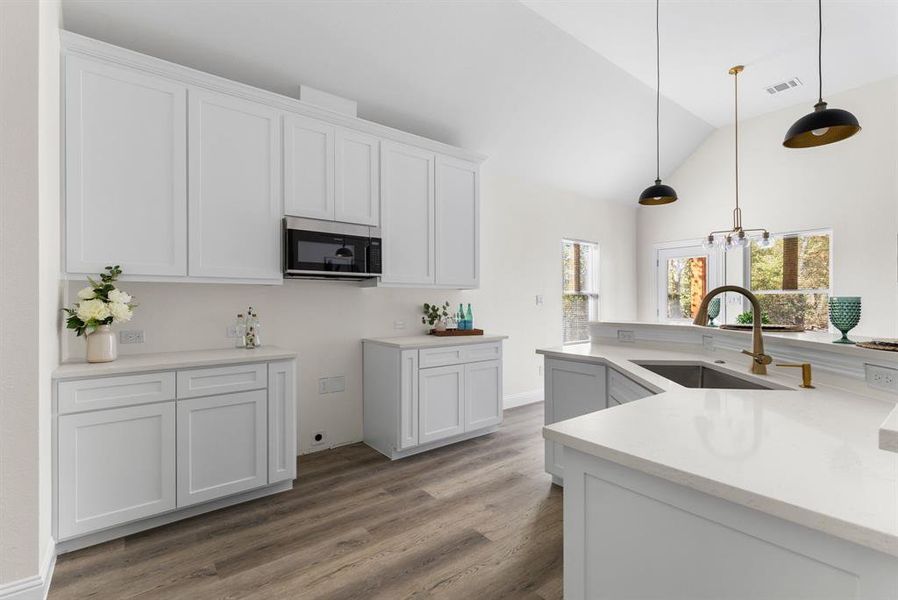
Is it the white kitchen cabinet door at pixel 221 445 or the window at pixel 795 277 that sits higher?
the window at pixel 795 277

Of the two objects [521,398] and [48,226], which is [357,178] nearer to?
[48,226]

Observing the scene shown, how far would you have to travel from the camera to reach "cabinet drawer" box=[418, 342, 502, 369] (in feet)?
11.4

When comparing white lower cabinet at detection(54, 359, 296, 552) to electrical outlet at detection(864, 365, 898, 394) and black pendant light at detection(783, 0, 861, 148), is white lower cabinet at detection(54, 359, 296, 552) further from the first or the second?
black pendant light at detection(783, 0, 861, 148)

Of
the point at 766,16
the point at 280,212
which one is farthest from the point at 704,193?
the point at 280,212

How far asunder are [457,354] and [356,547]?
1.78 meters

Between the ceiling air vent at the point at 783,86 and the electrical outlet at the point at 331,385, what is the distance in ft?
17.7

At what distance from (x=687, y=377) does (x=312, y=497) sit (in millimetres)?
2444

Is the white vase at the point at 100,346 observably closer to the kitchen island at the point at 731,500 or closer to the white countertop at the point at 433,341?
the white countertop at the point at 433,341

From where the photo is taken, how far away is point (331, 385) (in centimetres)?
357

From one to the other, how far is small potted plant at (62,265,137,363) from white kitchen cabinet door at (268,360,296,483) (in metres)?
0.84

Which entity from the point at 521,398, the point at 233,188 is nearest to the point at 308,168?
the point at 233,188

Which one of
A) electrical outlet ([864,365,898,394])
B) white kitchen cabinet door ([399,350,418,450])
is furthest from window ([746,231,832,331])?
white kitchen cabinet door ([399,350,418,450])

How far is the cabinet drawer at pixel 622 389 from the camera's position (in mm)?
2012

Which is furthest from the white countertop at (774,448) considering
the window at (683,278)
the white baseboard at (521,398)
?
the window at (683,278)
